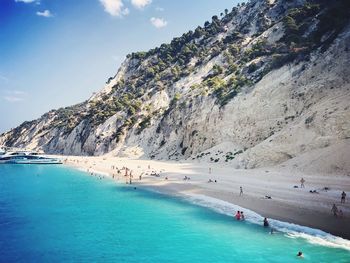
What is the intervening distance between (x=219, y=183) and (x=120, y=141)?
52061 mm

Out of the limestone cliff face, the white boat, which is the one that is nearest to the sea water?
the limestone cliff face

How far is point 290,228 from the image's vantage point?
926 inches

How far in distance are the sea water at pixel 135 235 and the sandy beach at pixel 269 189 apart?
295 centimetres

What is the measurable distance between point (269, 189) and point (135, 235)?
619 inches

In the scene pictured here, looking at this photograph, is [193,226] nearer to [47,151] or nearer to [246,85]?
[246,85]

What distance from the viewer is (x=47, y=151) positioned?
119 metres

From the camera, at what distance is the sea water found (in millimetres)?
20156

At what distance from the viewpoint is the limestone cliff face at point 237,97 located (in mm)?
43625

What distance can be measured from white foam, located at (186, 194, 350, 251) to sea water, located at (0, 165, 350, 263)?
44cm

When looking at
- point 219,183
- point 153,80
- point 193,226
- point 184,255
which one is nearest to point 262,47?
point 153,80

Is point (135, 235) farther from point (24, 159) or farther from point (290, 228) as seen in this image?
point (24, 159)

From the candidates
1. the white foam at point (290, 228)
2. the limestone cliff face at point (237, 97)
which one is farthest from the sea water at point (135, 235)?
the limestone cliff face at point (237, 97)

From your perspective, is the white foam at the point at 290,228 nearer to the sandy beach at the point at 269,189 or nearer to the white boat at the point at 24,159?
the sandy beach at the point at 269,189

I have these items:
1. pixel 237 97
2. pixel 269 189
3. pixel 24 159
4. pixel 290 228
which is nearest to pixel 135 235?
pixel 290 228
